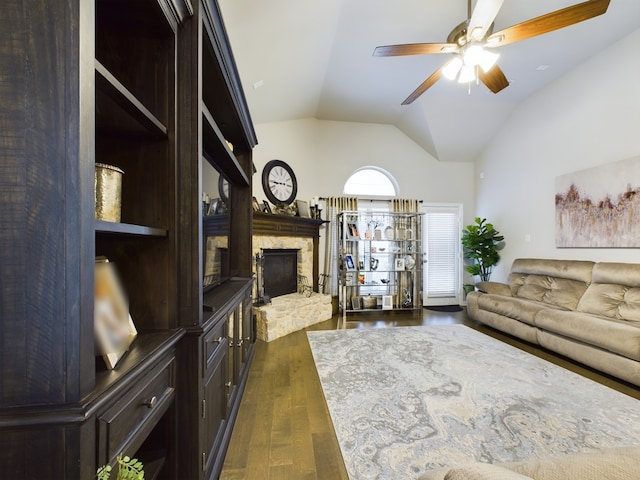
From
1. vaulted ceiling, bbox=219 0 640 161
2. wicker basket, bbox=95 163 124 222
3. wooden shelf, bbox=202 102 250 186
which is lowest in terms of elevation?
wicker basket, bbox=95 163 124 222

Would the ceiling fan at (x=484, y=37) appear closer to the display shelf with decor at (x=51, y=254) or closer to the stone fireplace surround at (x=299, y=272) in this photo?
the display shelf with decor at (x=51, y=254)

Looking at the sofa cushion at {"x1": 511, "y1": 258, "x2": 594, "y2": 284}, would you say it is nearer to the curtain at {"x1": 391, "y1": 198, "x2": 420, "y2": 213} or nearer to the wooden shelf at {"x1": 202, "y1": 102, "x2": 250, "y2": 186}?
the curtain at {"x1": 391, "y1": 198, "x2": 420, "y2": 213}

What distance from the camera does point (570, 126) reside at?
3859 millimetres

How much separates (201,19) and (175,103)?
440 millimetres

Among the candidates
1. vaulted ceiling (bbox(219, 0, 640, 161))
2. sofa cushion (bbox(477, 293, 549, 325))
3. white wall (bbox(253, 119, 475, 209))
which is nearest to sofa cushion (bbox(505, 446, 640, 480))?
vaulted ceiling (bbox(219, 0, 640, 161))

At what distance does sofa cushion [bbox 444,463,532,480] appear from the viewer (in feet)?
1.80

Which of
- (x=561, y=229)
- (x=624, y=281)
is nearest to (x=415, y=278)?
Result: (x=561, y=229)

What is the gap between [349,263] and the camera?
201 inches

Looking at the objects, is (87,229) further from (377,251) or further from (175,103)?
(377,251)

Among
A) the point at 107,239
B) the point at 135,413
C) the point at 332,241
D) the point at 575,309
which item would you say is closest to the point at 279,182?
the point at 332,241

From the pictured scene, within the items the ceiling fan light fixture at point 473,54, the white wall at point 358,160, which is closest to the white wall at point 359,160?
the white wall at point 358,160

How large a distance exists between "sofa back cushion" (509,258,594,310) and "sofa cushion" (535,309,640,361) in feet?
1.49

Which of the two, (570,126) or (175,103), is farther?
(570,126)

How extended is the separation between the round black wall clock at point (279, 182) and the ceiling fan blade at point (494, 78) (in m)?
2.96
